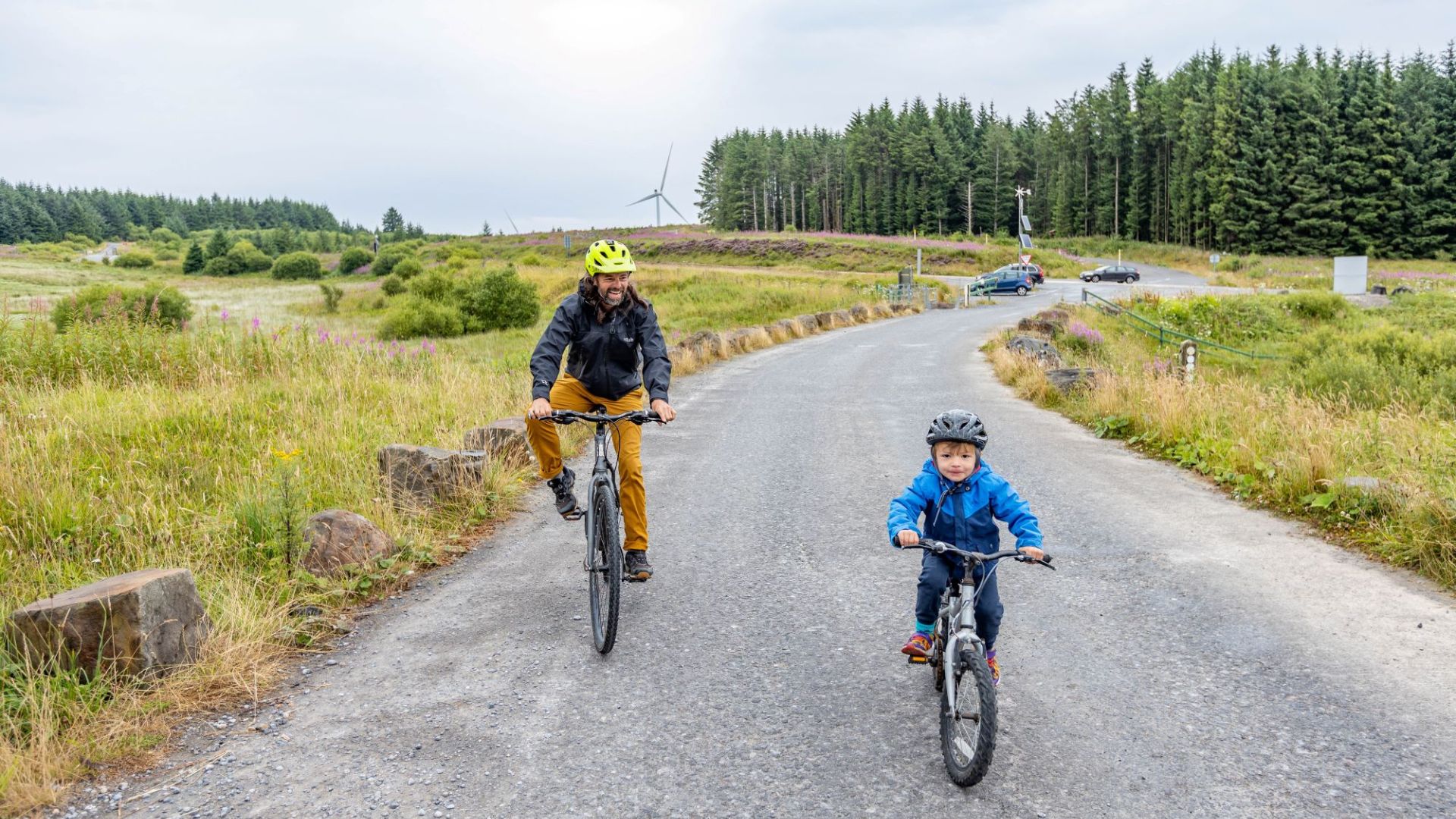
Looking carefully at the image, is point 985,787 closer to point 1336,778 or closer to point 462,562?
point 1336,778

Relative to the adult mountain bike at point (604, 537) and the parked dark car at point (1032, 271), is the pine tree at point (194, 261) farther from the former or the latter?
the adult mountain bike at point (604, 537)

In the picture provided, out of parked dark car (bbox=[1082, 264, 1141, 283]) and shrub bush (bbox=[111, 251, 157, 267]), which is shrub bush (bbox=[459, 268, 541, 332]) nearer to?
parked dark car (bbox=[1082, 264, 1141, 283])

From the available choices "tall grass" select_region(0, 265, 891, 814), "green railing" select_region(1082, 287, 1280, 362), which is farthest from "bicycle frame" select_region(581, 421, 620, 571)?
"green railing" select_region(1082, 287, 1280, 362)

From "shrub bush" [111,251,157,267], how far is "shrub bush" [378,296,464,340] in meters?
69.3

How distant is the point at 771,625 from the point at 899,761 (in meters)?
1.63

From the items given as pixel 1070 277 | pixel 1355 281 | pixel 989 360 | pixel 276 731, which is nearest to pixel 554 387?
pixel 276 731

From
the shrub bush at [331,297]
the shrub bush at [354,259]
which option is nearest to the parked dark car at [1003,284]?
the shrub bush at [331,297]

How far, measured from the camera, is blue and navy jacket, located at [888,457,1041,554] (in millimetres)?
3912

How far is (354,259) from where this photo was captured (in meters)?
87.6

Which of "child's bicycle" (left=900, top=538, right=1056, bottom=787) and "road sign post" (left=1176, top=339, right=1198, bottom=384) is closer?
"child's bicycle" (left=900, top=538, right=1056, bottom=787)

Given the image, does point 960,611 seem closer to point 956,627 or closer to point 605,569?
point 956,627

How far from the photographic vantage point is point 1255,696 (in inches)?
166

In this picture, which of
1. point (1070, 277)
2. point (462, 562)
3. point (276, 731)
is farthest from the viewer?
point (1070, 277)

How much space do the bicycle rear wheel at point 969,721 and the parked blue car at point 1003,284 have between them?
4576 centimetres
